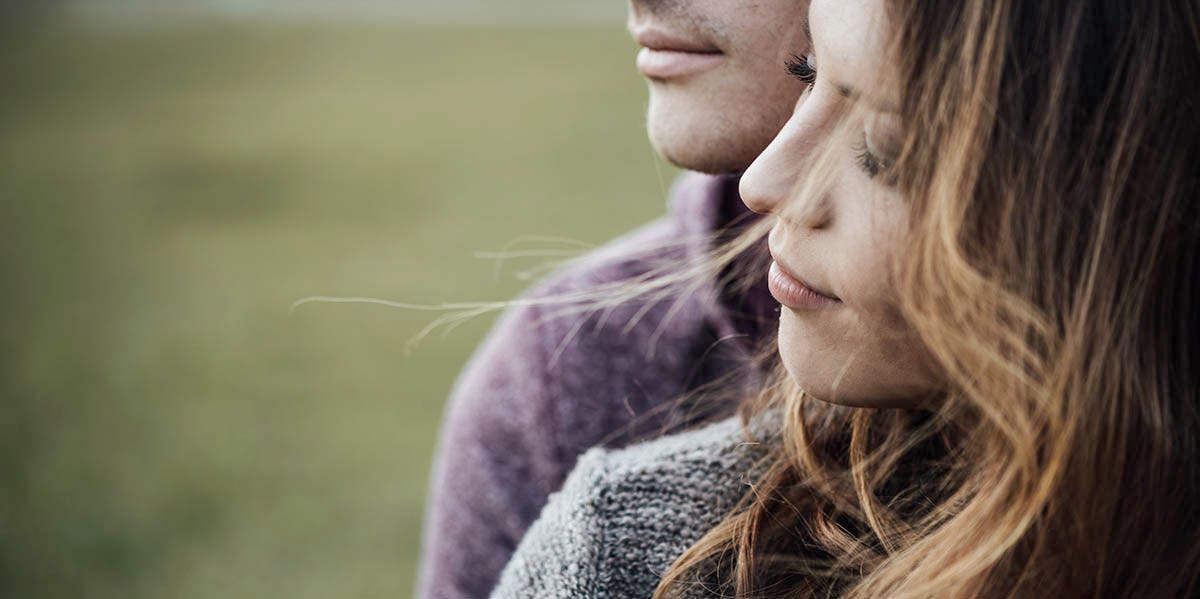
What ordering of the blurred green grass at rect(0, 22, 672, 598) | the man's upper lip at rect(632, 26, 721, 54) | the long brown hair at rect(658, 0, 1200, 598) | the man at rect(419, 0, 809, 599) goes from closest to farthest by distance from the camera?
the long brown hair at rect(658, 0, 1200, 598) < the man's upper lip at rect(632, 26, 721, 54) < the man at rect(419, 0, 809, 599) < the blurred green grass at rect(0, 22, 672, 598)

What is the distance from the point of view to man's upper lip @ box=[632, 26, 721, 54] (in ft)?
3.55

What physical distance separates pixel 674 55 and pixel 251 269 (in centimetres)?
401

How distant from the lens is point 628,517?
91 cm

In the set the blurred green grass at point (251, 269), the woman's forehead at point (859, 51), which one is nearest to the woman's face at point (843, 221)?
the woman's forehead at point (859, 51)

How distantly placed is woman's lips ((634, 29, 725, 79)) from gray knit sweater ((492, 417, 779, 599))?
14.3 inches

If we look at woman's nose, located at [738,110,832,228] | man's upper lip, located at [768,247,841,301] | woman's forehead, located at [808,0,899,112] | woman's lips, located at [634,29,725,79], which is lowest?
man's upper lip, located at [768,247,841,301]

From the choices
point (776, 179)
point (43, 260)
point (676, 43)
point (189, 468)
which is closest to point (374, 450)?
point (189, 468)

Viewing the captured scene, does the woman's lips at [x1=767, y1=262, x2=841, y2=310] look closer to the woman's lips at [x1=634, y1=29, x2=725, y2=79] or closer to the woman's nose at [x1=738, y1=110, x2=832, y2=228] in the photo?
the woman's nose at [x1=738, y1=110, x2=832, y2=228]

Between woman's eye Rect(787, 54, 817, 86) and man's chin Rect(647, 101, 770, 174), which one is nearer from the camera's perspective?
woman's eye Rect(787, 54, 817, 86)

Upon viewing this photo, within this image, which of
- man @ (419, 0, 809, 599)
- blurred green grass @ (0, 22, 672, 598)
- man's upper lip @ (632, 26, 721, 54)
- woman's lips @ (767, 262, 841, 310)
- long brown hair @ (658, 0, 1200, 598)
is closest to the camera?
long brown hair @ (658, 0, 1200, 598)

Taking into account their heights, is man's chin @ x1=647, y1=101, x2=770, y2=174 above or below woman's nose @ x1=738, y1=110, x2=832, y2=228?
below

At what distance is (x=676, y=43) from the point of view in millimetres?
1094

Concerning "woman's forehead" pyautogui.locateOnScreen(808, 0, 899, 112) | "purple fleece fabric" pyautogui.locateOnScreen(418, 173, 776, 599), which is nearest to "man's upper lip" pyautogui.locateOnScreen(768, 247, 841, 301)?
"woman's forehead" pyautogui.locateOnScreen(808, 0, 899, 112)

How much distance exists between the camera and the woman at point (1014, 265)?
691 mm
